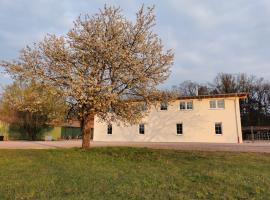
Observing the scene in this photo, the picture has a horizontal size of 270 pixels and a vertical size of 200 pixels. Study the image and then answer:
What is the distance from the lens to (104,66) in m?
14.9

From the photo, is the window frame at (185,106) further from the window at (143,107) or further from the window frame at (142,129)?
the window at (143,107)

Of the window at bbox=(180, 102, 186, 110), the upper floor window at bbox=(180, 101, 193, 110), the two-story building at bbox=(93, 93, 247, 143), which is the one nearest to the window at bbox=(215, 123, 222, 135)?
the two-story building at bbox=(93, 93, 247, 143)

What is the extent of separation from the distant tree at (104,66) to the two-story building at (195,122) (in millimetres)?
13327

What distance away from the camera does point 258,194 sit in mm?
6055

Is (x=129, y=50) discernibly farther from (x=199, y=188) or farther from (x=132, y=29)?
(x=199, y=188)

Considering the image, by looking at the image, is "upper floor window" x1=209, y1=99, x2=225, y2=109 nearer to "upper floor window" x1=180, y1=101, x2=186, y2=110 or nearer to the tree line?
"upper floor window" x1=180, y1=101, x2=186, y2=110

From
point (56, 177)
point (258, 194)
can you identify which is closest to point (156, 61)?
point (56, 177)

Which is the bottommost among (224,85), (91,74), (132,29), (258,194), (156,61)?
(258,194)

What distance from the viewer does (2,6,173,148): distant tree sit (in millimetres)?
13984

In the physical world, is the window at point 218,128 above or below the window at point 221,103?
below

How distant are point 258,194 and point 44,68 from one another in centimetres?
1278

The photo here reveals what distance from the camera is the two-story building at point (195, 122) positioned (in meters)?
29.0

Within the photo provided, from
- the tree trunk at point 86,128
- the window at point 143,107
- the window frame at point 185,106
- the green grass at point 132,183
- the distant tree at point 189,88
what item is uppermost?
the distant tree at point 189,88

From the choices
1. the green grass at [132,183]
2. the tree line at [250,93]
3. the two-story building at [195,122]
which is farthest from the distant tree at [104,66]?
the tree line at [250,93]
